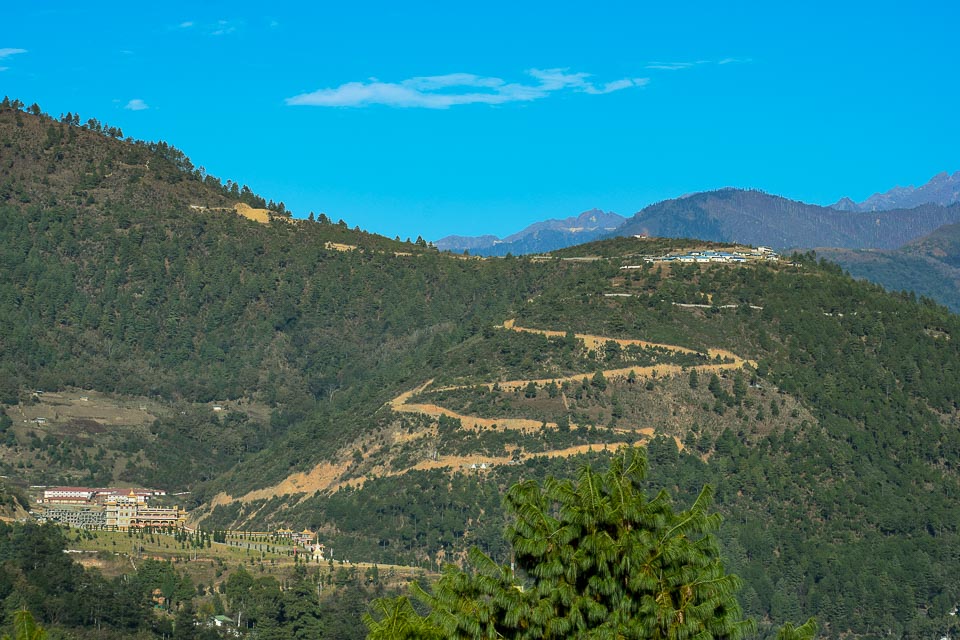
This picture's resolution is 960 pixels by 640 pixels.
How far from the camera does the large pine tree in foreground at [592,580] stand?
38156mm

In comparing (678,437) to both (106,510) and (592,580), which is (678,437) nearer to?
(106,510)

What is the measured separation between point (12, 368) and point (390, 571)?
8096cm

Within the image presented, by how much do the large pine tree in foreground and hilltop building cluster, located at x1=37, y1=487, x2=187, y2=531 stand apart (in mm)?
104040

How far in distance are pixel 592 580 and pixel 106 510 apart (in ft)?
378

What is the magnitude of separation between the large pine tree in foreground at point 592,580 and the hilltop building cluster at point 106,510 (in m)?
104

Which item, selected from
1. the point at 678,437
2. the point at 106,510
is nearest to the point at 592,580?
the point at 678,437

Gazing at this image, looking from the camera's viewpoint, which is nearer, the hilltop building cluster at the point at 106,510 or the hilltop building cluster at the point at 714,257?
the hilltop building cluster at the point at 106,510

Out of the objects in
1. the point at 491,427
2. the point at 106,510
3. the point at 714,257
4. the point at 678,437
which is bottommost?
the point at 106,510

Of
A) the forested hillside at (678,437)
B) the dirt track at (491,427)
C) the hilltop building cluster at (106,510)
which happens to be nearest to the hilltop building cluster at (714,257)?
the forested hillside at (678,437)

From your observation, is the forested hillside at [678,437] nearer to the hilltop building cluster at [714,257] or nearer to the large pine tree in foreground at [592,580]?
the hilltop building cluster at [714,257]

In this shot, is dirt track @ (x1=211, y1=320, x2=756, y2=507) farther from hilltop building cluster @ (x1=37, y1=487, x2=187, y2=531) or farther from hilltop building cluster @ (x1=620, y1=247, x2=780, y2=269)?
hilltop building cluster @ (x1=620, y1=247, x2=780, y2=269)

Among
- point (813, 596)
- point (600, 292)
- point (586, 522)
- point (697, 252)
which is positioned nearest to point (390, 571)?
point (813, 596)

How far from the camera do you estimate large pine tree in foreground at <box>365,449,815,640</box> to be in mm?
38156

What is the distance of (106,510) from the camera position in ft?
487
